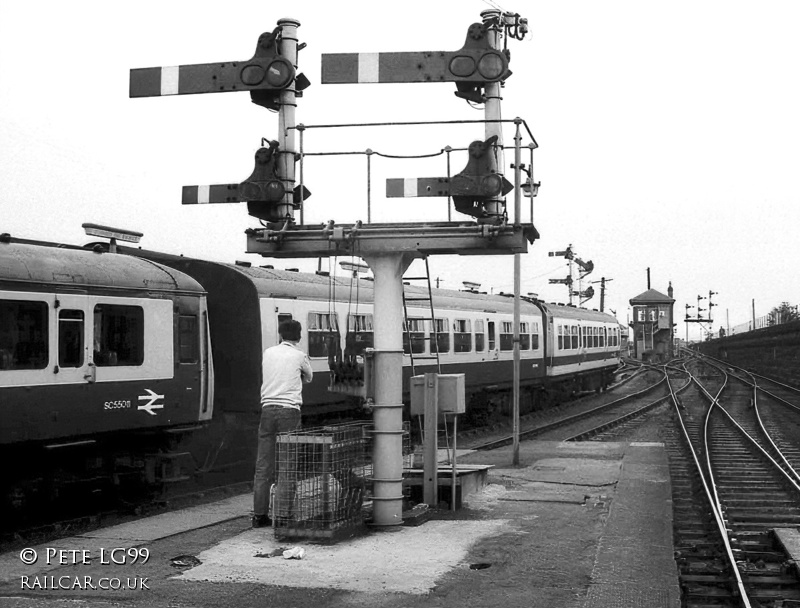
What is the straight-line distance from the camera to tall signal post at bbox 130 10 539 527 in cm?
852

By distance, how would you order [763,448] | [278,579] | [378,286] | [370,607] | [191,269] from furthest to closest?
[763,448] → [191,269] → [378,286] → [278,579] → [370,607]

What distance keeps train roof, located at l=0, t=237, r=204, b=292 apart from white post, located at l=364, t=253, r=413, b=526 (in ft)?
10.9

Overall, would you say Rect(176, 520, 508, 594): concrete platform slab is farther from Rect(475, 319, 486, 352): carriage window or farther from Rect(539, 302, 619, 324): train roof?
Rect(539, 302, 619, 324): train roof

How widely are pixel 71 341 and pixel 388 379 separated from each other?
11.4 feet

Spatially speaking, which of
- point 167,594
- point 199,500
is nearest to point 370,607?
point 167,594

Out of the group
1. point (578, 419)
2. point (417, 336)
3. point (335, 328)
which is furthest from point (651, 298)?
point (335, 328)

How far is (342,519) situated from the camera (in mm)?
8203

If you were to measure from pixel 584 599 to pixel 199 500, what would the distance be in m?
6.08

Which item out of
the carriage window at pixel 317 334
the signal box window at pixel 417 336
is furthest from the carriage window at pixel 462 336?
the carriage window at pixel 317 334

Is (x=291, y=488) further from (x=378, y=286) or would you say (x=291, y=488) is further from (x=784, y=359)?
(x=784, y=359)

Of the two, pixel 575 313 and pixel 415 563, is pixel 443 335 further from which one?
pixel 575 313

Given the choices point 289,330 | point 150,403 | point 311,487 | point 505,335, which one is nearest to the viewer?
point 311,487

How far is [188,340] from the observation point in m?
11.7

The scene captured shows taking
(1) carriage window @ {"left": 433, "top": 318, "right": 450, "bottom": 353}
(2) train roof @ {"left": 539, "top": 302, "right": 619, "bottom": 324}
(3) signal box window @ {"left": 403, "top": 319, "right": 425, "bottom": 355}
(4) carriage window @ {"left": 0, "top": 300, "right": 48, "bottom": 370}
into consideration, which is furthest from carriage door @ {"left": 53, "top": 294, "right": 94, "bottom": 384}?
(2) train roof @ {"left": 539, "top": 302, "right": 619, "bottom": 324}
